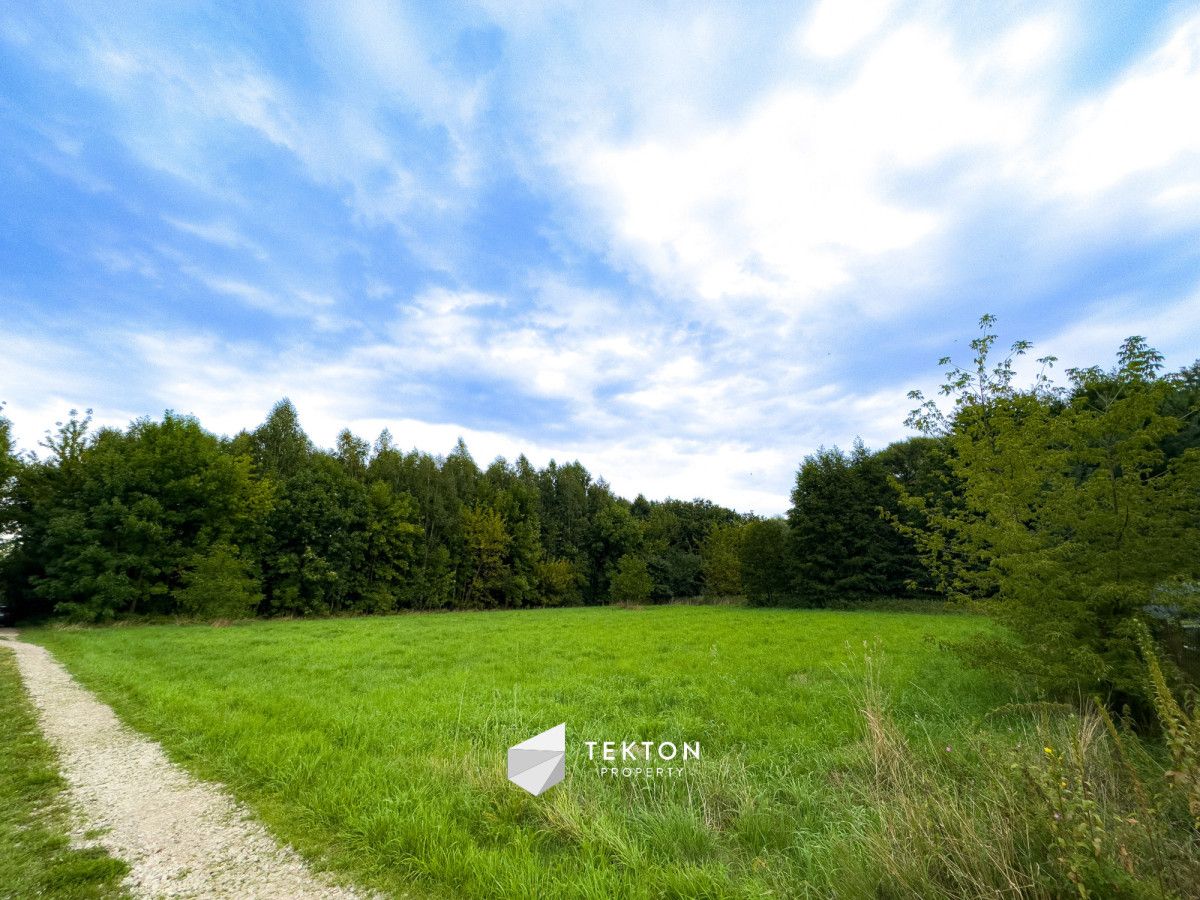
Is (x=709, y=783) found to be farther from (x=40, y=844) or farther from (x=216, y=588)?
(x=216, y=588)

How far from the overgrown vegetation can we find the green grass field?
1.02 meters

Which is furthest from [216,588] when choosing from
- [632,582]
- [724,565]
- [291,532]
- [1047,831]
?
[724,565]

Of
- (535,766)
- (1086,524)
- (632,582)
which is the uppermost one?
(1086,524)

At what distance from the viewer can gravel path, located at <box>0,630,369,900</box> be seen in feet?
11.0

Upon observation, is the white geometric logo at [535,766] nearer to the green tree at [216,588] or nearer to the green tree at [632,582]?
the green tree at [216,588]

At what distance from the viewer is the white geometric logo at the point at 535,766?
4508 millimetres

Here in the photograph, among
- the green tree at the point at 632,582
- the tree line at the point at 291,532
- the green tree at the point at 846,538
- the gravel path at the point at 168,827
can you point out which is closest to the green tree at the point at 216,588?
the tree line at the point at 291,532

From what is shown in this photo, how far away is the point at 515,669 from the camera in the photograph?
11.2 m

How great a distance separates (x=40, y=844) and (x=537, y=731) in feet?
14.6

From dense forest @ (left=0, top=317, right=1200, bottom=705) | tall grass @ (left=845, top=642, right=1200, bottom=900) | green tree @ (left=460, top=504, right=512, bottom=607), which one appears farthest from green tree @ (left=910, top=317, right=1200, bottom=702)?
green tree @ (left=460, top=504, right=512, bottom=607)

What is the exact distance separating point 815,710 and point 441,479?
1575 inches

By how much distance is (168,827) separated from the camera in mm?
4086

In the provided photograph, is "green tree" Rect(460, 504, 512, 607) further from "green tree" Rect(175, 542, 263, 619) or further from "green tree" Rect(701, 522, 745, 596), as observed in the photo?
"green tree" Rect(701, 522, 745, 596)

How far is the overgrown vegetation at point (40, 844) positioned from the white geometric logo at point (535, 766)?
2689mm
